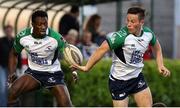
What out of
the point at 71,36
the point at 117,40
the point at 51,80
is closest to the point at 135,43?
the point at 117,40

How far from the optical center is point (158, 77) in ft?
53.8

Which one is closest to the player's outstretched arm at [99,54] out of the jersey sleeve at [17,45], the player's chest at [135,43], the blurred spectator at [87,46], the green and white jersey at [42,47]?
the player's chest at [135,43]

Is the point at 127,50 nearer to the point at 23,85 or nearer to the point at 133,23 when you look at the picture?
the point at 133,23

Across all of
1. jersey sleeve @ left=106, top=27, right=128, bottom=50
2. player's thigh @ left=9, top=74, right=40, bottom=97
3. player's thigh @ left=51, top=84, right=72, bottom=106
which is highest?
jersey sleeve @ left=106, top=27, right=128, bottom=50

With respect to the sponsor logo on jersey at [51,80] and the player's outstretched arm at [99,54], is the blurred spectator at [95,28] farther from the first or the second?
the player's outstretched arm at [99,54]

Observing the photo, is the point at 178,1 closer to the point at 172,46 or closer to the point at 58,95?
the point at 172,46

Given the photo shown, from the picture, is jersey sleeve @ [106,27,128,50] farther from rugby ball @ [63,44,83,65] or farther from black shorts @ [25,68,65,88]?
black shorts @ [25,68,65,88]

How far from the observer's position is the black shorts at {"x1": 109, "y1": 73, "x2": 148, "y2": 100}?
1148 centimetres

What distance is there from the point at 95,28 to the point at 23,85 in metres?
5.33

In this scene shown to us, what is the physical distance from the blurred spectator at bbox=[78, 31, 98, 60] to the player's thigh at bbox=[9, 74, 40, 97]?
13.8 ft

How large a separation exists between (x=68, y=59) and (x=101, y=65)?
14.9ft

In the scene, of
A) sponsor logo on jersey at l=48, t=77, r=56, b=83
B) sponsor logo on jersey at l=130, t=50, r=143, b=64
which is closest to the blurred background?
sponsor logo on jersey at l=48, t=77, r=56, b=83

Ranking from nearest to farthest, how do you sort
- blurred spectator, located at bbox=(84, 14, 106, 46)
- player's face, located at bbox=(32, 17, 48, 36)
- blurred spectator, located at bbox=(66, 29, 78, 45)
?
player's face, located at bbox=(32, 17, 48, 36) → blurred spectator, located at bbox=(66, 29, 78, 45) → blurred spectator, located at bbox=(84, 14, 106, 46)

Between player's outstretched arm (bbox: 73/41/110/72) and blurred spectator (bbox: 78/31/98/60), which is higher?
player's outstretched arm (bbox: 73/41/110/72)
